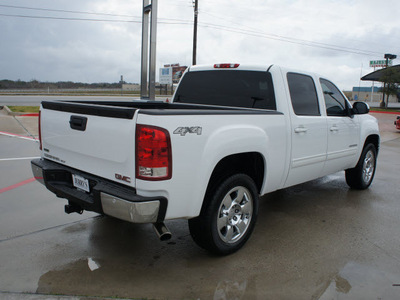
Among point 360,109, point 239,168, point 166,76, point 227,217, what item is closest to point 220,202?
point 227,217

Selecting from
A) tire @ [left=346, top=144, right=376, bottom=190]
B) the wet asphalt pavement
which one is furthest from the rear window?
tire @ [left=346, top=144, right=376, bottom=190]

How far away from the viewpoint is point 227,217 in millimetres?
3381

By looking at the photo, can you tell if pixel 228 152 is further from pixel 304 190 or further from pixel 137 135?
pixel 304 190

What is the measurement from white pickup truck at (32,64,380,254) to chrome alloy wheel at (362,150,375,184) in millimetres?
1065

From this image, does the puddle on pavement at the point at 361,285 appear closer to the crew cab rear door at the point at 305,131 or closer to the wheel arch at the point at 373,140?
the crew cab rear door at the point at 305,131

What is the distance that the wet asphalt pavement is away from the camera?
2922 millimetres

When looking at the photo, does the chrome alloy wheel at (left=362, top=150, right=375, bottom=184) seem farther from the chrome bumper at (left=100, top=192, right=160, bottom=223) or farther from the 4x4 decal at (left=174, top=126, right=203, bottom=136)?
the chrome bumper at (left=100, top=192, right=160, bottom=223)

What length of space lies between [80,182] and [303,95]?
2.74 metres

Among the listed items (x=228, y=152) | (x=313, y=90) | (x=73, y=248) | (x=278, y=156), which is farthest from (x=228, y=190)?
(x=313, y=90)

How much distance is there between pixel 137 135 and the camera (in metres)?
2.64

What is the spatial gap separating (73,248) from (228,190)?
1658mm

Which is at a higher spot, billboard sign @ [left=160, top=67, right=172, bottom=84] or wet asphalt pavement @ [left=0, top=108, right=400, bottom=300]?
billboard sign @ [left=160, top=67, right=172, bottom=84]

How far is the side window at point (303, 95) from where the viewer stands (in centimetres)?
418

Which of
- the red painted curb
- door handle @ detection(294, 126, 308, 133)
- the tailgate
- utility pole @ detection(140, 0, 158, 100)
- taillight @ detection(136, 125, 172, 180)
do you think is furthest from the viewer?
utility pole @ detection(140, 0, 158, 100)
